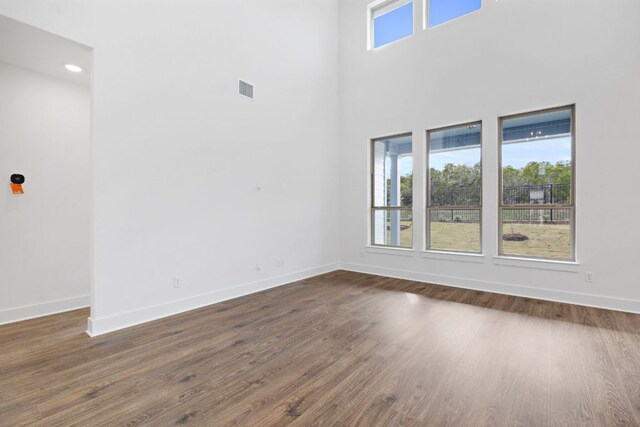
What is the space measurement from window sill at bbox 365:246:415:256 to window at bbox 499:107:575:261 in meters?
1.36

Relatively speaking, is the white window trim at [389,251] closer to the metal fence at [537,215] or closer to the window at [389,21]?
the metal fence at [537,215]

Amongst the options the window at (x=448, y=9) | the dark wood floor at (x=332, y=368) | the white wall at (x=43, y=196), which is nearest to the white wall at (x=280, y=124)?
the window at (x=448, y=9)

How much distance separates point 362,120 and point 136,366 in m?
4.94

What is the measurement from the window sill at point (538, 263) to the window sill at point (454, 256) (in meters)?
0.22

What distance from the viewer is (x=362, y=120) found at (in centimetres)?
557

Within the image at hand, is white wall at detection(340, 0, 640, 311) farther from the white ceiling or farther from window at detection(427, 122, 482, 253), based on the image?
the white ceiling

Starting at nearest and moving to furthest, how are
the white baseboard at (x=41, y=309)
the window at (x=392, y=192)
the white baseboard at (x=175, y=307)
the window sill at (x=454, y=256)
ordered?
1. the white baseboard at (x=175, y=307)
2. the white baseboard at (x=41, y=309)
3. the window sill at (x=454, y=256)
4. the window at (x=392, y=192)

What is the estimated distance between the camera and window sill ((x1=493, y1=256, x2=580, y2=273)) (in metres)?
3.68

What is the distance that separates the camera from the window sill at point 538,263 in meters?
3.68

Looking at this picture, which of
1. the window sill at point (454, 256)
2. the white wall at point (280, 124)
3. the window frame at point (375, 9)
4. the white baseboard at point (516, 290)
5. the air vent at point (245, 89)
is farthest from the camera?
the window frame at point (375, 9)

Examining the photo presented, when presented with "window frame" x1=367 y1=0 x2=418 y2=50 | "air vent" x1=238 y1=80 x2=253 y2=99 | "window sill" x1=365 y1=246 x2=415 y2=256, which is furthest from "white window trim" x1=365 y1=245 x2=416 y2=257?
"window frame" x1=367 y1=0 x2=418 y2=50

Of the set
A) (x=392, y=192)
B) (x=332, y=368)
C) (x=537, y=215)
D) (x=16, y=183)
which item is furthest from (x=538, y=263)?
(x=16, y=183)

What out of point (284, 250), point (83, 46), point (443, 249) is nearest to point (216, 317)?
point (284, 250)

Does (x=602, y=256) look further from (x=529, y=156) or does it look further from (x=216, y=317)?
(x=216, y=317)
